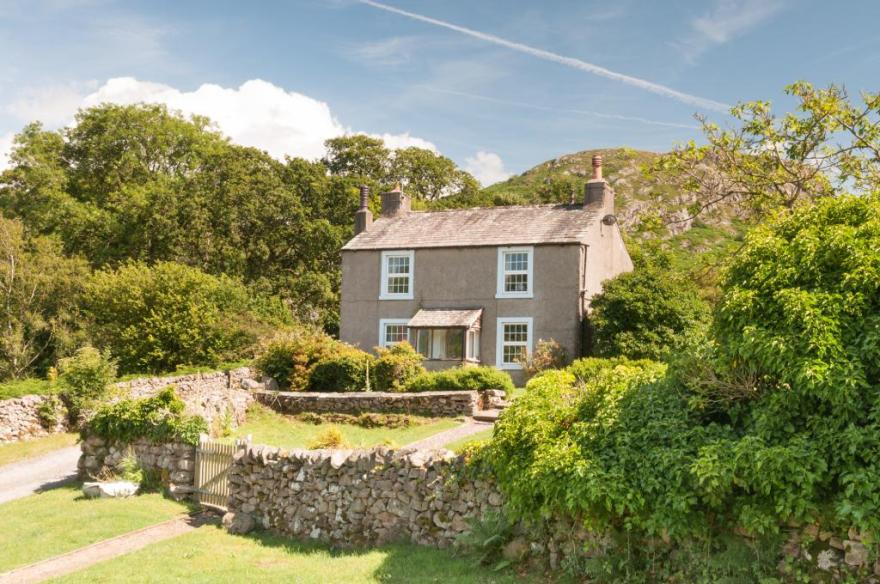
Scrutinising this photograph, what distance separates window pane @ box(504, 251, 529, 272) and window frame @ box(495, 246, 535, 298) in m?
0.07

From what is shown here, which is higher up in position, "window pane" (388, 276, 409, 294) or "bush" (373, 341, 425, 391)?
"window pane" (388, 276, 409, 294)

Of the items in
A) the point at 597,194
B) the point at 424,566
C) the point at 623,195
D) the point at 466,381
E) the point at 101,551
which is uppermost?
the point at 623,195

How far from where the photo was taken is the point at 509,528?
11422mm

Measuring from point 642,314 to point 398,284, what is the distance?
11104mm

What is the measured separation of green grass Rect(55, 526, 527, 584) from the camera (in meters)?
11.4

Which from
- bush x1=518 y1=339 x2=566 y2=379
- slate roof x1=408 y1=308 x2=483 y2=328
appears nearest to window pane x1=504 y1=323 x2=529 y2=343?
bush x1=518 y1=339 x2=566 y2=379

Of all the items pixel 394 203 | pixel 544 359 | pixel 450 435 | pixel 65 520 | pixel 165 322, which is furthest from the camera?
pixel 394 203

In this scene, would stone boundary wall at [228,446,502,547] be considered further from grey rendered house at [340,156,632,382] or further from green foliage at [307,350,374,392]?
grey rendered house at [340,156,632,382]

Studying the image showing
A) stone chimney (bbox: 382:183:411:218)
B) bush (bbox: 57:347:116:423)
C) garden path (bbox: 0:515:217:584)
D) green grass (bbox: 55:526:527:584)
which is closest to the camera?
green grass (bbox: 55:526:527:584)

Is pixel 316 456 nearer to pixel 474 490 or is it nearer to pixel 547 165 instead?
pixel 474 490

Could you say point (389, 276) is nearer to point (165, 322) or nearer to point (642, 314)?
point (165, 322)

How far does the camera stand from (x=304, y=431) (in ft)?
79.5

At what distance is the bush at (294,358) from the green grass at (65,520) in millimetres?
A: 10980

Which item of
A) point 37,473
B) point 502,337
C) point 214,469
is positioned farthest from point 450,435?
point 502,337
